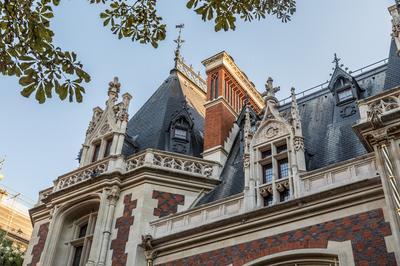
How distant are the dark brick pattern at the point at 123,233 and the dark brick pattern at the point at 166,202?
2.42 feet

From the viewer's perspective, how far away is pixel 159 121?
19.7 meters

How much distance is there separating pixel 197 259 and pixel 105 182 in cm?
454

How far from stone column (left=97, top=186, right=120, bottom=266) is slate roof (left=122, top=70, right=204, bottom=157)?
87.1 inches

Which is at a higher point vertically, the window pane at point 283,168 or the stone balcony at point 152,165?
the stone balcony at point 152,165

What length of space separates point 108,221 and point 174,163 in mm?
2855

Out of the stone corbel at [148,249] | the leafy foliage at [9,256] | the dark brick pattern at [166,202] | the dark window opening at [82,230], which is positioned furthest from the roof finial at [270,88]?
the leafy foliage at [9,256]

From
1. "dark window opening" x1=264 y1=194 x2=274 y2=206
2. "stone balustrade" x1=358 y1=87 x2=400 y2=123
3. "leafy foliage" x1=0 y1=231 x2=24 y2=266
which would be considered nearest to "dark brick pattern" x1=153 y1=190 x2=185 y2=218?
"dark window opening" x1=264 y1=194 x2=274 y2=206

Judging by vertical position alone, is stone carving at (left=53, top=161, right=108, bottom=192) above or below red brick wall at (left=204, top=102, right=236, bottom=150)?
below

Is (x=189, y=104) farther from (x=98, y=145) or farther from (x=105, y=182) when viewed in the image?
(x=105, y=182)

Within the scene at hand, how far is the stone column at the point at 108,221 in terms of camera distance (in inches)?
579

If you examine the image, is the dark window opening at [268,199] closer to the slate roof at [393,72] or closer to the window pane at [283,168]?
the window pane at [283,168]

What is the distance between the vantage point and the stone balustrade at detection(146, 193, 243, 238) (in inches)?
543

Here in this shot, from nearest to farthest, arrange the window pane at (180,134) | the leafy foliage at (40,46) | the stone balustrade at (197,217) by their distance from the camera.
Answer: the leafy foliage at (40,46)
the stone balustrade at (197,217)
the window pane at (180,134)

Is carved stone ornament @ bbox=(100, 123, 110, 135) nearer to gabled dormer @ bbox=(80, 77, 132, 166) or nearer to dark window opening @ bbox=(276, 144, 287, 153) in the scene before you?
gabled dormer @ bbox=(80, 77, 132, 166)
